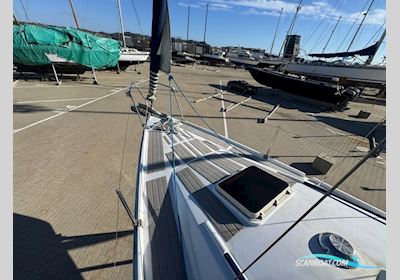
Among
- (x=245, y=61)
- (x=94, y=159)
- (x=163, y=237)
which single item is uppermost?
(x=245, y=61)

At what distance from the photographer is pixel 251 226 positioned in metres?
2.43

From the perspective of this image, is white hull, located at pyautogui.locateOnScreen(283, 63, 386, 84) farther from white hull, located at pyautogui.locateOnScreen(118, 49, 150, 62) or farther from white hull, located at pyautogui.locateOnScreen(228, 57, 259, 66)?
white hull, located at pyautogui.locateOnScreen(228, 57, 259, 66)

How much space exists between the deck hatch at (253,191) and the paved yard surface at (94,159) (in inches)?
52.5

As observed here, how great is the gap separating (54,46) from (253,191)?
15924 mm

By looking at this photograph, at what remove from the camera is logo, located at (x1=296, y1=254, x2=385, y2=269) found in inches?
74.7

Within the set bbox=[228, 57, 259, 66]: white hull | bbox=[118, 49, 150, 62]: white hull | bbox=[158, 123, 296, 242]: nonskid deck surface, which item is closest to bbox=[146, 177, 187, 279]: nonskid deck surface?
bbox=[158, 123, 296, 242]: nonskid deck surface

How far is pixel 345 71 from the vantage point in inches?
679

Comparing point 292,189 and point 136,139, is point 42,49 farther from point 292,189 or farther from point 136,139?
point 292,189

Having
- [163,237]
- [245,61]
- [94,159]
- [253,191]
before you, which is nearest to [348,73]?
[253,191]

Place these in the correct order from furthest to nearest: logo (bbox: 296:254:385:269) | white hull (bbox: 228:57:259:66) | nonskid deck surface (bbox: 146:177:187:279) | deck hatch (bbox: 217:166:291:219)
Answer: white hull (bbox: 228:57:259:66), deck hatch (bbox: 217:166:291:219), nonskid deck surface (bbox: 146:177:187:279), logo (bbox: 296:254:385:269)

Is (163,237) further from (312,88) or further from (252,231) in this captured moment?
(312,88)

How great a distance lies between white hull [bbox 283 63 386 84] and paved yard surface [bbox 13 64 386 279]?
3.53 meters
